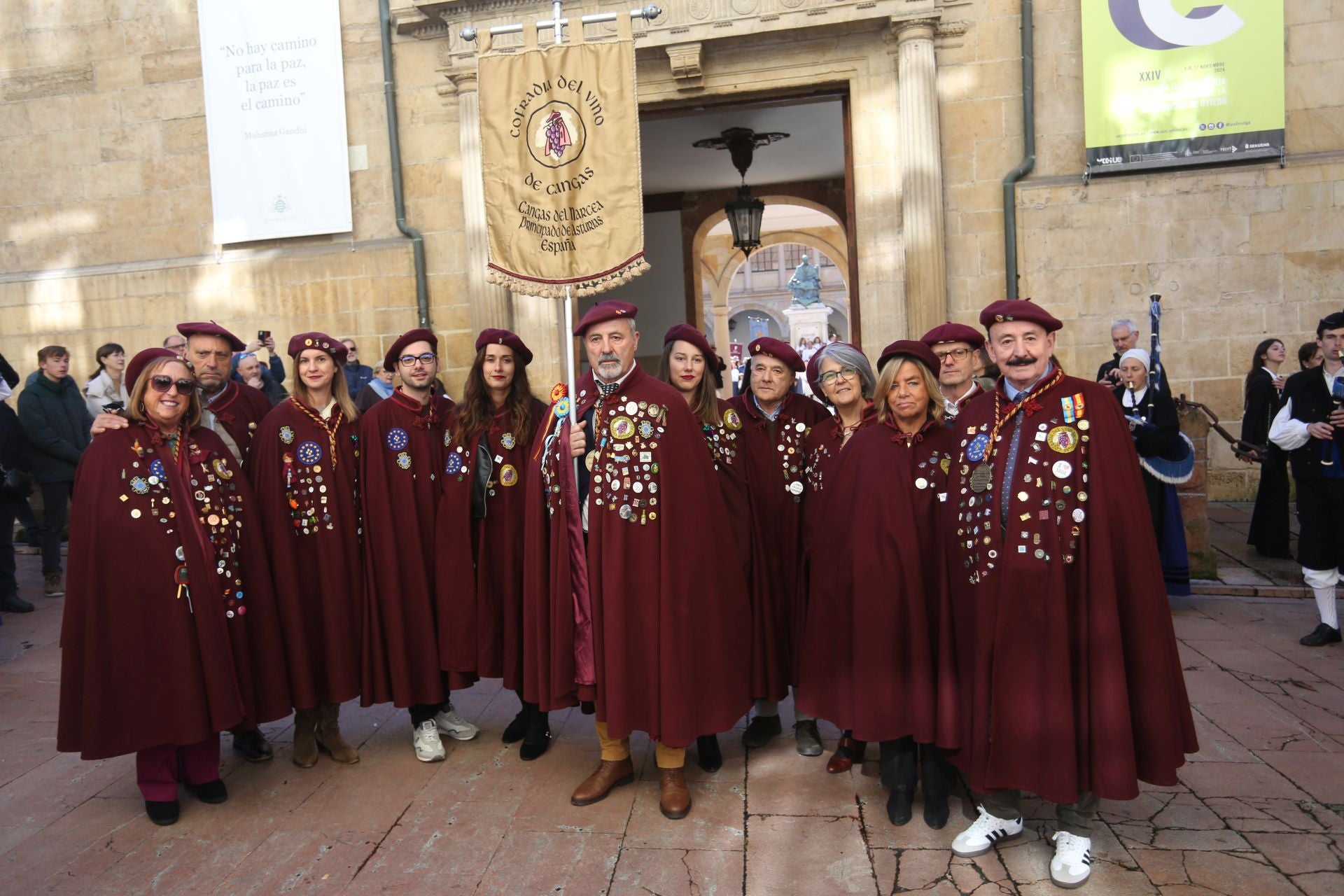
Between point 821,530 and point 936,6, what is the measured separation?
20.1 feet

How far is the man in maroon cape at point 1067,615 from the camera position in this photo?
9.71ft

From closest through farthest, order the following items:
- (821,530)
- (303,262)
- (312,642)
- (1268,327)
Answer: (821,530), (312,642), (1268,327), (303,262)

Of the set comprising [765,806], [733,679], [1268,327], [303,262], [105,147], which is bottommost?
[765,806]

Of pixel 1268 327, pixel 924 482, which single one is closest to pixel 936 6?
pixel 1268 327

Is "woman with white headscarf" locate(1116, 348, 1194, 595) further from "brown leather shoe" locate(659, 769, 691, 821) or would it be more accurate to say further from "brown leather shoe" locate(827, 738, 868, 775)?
"brown leather shoe" locate(659, 769, 691, 821)

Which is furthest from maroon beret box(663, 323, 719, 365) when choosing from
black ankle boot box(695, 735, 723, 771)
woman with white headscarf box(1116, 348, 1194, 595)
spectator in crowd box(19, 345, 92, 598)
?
spectator in crowd box(19, 345, 92, 598)

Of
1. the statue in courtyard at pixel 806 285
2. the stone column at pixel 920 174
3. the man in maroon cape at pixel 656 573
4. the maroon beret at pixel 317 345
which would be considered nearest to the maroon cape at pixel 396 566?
the maroon beret at pixel 317 345

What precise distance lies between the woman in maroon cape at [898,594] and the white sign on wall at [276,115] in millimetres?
7247

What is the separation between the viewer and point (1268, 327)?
8.00m

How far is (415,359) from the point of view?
4.25 metres

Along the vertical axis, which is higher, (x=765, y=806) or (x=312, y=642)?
(x=312, y=642)

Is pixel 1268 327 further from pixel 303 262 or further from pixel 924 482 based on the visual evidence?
pixel 303 262

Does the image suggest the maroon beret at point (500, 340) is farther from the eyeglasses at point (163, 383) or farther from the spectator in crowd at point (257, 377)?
the spectator in crowd at point (257, 377)

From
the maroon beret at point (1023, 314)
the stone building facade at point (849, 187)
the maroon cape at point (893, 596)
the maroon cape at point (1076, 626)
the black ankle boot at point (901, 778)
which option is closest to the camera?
the maroon cape at point (1076, 626)
